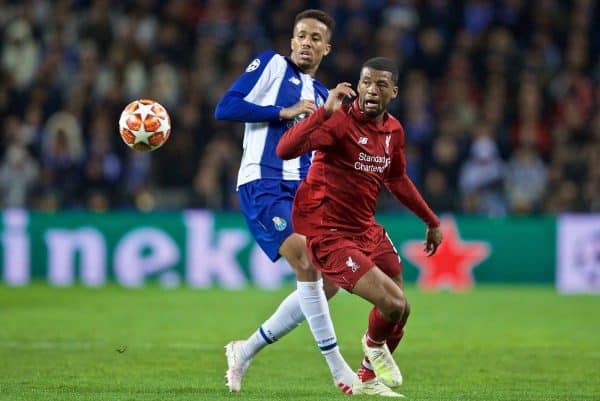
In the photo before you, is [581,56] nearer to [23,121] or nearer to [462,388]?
[23,121]

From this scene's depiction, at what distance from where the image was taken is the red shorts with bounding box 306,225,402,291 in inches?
284

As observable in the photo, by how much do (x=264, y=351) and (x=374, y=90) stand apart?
3.54 meters

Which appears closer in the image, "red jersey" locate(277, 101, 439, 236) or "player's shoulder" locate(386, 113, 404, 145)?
"red jersey" locate(277, 101, 439, 236)

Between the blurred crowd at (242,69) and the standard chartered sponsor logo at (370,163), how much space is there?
9725 mm

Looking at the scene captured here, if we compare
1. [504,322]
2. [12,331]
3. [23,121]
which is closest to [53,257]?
[23,121]

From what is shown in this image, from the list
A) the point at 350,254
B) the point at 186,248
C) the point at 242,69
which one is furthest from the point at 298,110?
the point at 242,69

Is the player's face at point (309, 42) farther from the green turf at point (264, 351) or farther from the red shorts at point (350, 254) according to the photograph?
the green turf at point (264, 351)

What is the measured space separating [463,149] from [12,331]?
26.9ft

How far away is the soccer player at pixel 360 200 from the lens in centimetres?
716

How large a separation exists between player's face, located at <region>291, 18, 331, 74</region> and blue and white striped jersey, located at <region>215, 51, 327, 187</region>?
0.08m

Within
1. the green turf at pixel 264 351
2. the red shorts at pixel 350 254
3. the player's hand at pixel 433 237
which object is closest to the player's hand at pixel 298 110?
the red shorts at pixel 350 254

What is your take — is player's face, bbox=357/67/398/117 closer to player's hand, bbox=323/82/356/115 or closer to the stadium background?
player's hand, bbox=323/82/356/115

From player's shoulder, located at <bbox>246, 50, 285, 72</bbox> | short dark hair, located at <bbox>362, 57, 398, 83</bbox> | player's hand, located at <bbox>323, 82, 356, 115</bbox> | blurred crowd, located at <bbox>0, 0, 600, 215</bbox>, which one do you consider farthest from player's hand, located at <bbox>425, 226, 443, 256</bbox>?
blurred crowd, located at <bbox>0, 0, 600, 215</bbox>

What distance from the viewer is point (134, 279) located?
53.8ft
